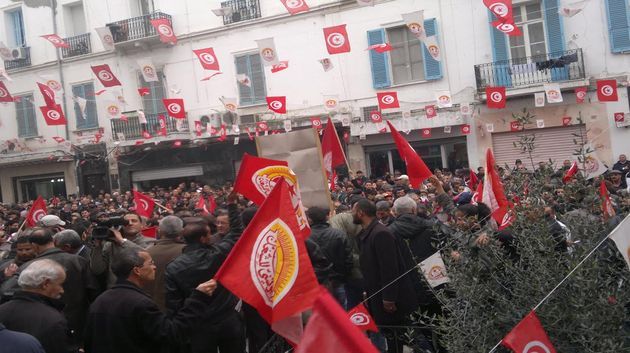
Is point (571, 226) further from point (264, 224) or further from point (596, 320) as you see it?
point (264, 224)

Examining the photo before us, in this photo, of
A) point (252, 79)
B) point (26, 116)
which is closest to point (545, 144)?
point (252, 79)

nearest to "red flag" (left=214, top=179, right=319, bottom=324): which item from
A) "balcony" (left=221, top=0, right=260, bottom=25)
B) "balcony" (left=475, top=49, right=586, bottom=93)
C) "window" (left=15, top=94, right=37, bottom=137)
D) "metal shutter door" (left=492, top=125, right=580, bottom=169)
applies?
"metal shutter door" (left=492, top=125, right=580, bottom=169)

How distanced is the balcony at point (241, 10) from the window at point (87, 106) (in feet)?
21.1

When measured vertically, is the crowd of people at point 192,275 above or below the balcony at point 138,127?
below

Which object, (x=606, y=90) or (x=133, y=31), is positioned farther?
(x=133, y=31)

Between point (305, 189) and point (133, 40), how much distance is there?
57.6 ft

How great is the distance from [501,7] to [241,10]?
924 centimetres

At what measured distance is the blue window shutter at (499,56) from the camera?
18234mm

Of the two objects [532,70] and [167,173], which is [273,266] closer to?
[532,70]

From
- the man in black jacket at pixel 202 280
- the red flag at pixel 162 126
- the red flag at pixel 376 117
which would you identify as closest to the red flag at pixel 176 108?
the red flag at pixel 162 126

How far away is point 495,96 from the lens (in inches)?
675

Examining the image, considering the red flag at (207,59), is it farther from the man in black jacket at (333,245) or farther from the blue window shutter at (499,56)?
the man in black jacket at (333,245)

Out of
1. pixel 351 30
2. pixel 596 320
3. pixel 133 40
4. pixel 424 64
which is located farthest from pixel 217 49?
pixel 596 320

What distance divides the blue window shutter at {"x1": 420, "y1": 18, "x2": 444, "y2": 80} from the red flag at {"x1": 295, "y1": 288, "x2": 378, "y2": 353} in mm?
17780
